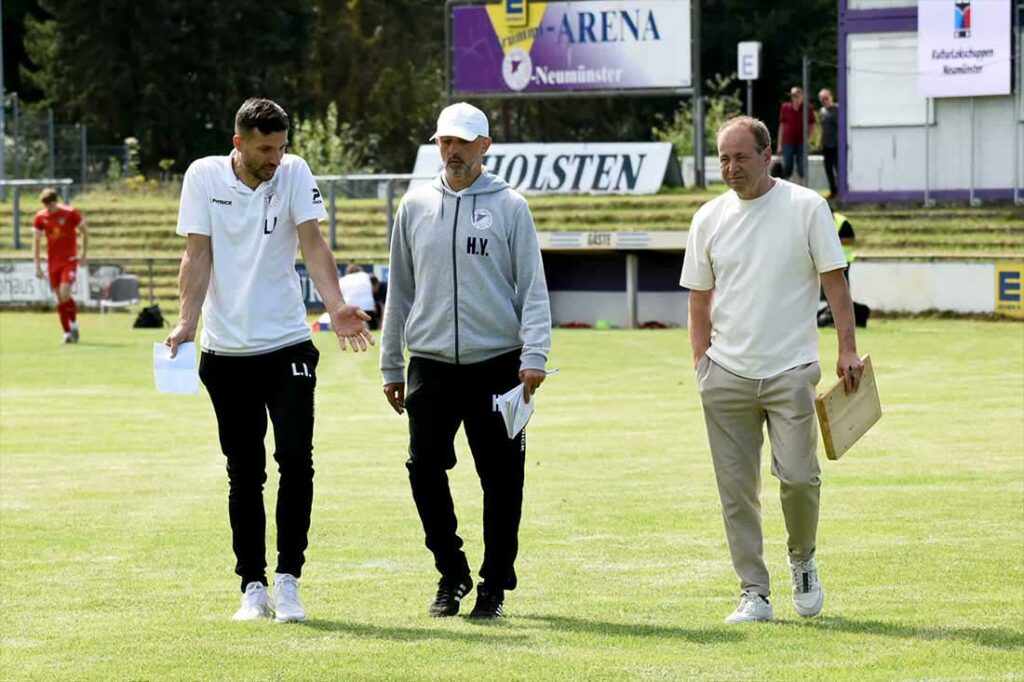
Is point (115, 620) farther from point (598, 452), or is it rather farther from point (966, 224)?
point (966, 224)

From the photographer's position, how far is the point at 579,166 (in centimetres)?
3578


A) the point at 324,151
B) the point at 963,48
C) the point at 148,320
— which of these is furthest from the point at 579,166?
the point at 324,151

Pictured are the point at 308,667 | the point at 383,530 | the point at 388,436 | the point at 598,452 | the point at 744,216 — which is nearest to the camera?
the point at 308,667

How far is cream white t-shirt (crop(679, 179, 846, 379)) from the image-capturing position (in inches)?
278

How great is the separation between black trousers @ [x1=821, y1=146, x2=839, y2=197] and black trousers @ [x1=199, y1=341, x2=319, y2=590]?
27.6 m

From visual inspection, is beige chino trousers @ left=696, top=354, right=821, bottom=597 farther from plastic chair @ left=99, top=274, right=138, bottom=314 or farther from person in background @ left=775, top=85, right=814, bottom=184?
person in background @ left=775, top=85, right=814, bottom=184

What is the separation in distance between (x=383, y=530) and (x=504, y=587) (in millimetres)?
2447

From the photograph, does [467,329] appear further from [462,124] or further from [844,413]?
[844,413]

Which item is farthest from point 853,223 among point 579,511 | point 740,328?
point 740,328

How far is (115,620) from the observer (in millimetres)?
7273

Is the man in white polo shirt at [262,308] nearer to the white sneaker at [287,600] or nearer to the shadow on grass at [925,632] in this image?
the white sneaker at [287,600]

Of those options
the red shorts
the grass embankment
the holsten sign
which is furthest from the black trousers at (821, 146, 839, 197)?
the red shorts

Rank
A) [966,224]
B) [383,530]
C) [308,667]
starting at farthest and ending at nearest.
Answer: [966,224], [383,530], [308,667]

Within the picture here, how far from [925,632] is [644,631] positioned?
97 centimetres
